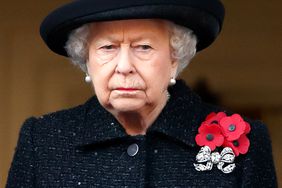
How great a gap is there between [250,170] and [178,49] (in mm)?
402

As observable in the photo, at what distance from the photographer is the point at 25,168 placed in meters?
2.95

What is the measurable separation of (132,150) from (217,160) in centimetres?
24

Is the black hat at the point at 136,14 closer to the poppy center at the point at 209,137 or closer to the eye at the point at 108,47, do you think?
the eye at the point at 108,47

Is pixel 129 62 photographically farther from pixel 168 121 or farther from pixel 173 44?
pixel 168 121

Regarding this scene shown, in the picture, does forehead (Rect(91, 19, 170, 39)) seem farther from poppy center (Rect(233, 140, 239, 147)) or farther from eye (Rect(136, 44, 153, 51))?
poppy center (Rect(233, 140, 239, 147))

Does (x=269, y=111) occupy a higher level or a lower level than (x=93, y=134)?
higher

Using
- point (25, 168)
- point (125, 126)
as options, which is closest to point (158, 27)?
point (125, 126)

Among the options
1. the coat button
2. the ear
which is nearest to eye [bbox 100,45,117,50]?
the ear

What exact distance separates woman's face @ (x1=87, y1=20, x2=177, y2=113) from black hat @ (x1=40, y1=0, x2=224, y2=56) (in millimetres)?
66

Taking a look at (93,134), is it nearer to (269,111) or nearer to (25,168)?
(25,168)

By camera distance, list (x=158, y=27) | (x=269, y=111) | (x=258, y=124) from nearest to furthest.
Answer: (x=158, y=27) → (x=258, y=124) → (x=269, y=111)

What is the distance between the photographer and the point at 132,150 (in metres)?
2.93

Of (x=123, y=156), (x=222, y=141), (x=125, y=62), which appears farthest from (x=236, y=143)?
(x=125, y=62)

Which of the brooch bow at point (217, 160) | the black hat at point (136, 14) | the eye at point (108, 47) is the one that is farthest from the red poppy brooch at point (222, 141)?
the eye at point (108, 47)
